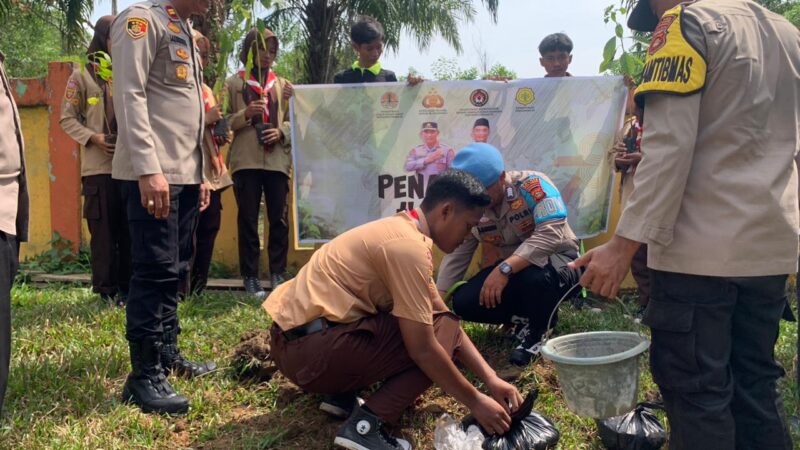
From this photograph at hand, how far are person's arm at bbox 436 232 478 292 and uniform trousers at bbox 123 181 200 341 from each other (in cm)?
154

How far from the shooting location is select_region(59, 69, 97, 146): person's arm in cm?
466

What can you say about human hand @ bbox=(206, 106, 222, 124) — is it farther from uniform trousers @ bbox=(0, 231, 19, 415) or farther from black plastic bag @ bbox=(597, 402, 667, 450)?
black plastic bag @ bbox=(597, 402, 667, 450)

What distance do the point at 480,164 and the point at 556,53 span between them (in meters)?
2.25

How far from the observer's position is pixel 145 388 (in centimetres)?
303

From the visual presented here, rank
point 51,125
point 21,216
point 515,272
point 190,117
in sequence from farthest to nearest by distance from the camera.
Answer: point 51,125 → point 515,272 → point 190,117 → point 21,216

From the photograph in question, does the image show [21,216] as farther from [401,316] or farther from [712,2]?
[712,2]

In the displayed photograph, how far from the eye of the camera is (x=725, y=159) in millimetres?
1996

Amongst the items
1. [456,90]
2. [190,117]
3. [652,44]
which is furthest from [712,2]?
[456,90]

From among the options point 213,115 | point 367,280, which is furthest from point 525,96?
point 367,280

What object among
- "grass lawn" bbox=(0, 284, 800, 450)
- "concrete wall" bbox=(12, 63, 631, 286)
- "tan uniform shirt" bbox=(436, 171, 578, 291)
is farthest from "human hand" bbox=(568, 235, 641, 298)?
"concrete wall" bbox=(12, 63, 631, 286)

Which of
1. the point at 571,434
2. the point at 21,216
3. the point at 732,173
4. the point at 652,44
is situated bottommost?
the point at 571,434

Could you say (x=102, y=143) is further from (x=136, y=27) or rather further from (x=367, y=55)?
(x=367, y=55)

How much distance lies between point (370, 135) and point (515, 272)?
7.10 ft

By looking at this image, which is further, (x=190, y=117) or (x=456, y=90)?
(x=456, y=90)
